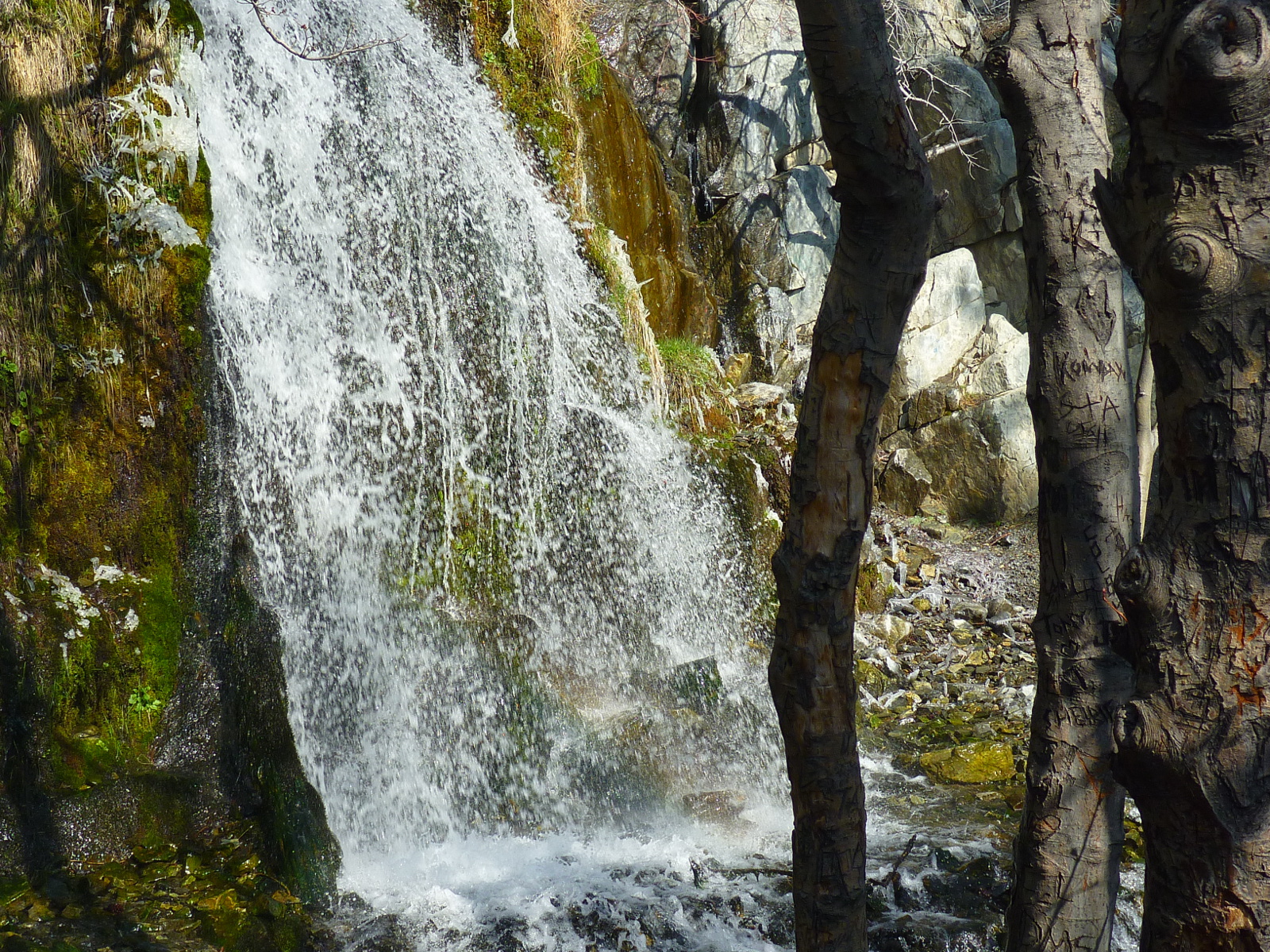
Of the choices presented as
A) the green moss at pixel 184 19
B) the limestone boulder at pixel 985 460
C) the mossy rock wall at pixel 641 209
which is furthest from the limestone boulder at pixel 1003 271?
the green moss at pixel 184 19

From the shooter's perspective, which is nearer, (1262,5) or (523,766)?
(1262,5)

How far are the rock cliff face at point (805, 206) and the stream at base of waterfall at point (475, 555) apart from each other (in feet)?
10.1

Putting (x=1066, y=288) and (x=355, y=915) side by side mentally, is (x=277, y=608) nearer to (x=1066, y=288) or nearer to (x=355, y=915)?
(x=355, y=915)

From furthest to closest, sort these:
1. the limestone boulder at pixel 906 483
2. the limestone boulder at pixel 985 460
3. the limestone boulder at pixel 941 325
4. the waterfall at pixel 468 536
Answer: the limestone boulder at pixel 941 325 → the limestone boulder at pixel 906 483 → the limestone boulder at pixel 985 460 → the waterfall at pixel 468 536

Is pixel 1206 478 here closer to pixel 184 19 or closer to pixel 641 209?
pixel 184 19

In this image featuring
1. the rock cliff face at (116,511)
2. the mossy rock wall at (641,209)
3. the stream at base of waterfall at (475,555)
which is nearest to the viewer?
the rock cliff face at (116,511)

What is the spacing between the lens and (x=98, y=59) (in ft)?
17.1

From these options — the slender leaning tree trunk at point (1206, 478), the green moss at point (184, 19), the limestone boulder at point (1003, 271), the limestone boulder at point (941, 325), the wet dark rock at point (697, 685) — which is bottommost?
the wet dark rock at point (697, 685)

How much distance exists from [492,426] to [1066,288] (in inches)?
165

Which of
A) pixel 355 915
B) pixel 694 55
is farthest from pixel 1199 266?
pixel 694 55

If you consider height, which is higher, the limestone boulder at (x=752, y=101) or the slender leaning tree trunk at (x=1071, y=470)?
the limestone boulder at (x=752, y=101)

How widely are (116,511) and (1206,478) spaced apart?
196 inches

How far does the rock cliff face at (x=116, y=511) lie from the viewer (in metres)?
4.42

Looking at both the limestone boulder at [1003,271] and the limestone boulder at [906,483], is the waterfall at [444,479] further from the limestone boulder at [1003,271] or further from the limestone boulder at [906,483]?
the limestone boulder at [1003,271]
